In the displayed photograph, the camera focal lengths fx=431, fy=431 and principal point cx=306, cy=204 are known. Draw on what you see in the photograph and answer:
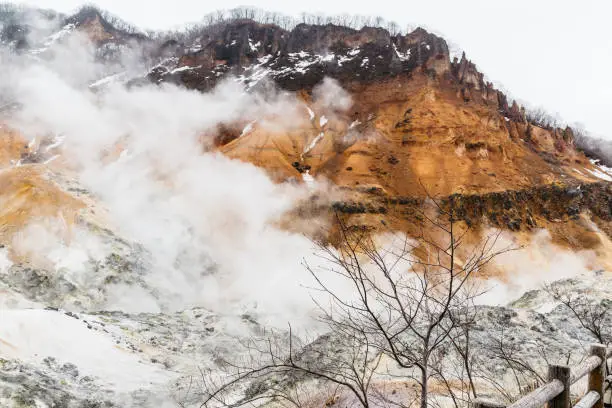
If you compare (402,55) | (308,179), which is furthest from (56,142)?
(402,55)

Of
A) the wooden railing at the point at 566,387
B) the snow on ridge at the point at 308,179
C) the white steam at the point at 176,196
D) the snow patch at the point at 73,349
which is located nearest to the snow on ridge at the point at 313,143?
the white steam at the point at 176,196

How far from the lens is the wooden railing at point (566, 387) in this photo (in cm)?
249

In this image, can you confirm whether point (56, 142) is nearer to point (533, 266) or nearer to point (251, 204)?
point (251, 204)

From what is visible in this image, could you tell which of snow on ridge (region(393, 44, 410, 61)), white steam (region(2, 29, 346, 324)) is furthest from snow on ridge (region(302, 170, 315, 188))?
snow on ridge (region(393, 44, 410, 61))

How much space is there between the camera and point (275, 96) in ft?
176

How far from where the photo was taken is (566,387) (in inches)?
112

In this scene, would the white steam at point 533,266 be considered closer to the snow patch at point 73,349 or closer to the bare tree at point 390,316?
the bare tree at point 390,316

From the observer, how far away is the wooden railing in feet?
8.17

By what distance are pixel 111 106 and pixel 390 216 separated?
39.7 meters

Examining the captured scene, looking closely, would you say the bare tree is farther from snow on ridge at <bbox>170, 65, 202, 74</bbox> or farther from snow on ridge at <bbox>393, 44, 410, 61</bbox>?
snow on ridge at <bbox>170, 65, 202, 74</bbox>

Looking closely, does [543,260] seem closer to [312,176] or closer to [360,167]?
[360,167]

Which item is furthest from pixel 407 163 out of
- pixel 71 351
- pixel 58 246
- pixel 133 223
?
pixel 71 351

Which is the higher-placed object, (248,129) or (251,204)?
(248,129)

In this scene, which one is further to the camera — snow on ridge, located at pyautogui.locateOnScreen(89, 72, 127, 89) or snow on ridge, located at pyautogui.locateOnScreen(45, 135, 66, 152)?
snow on ridge, located at pyautogui.locateOnScreen(89, 72, 127, 89)
